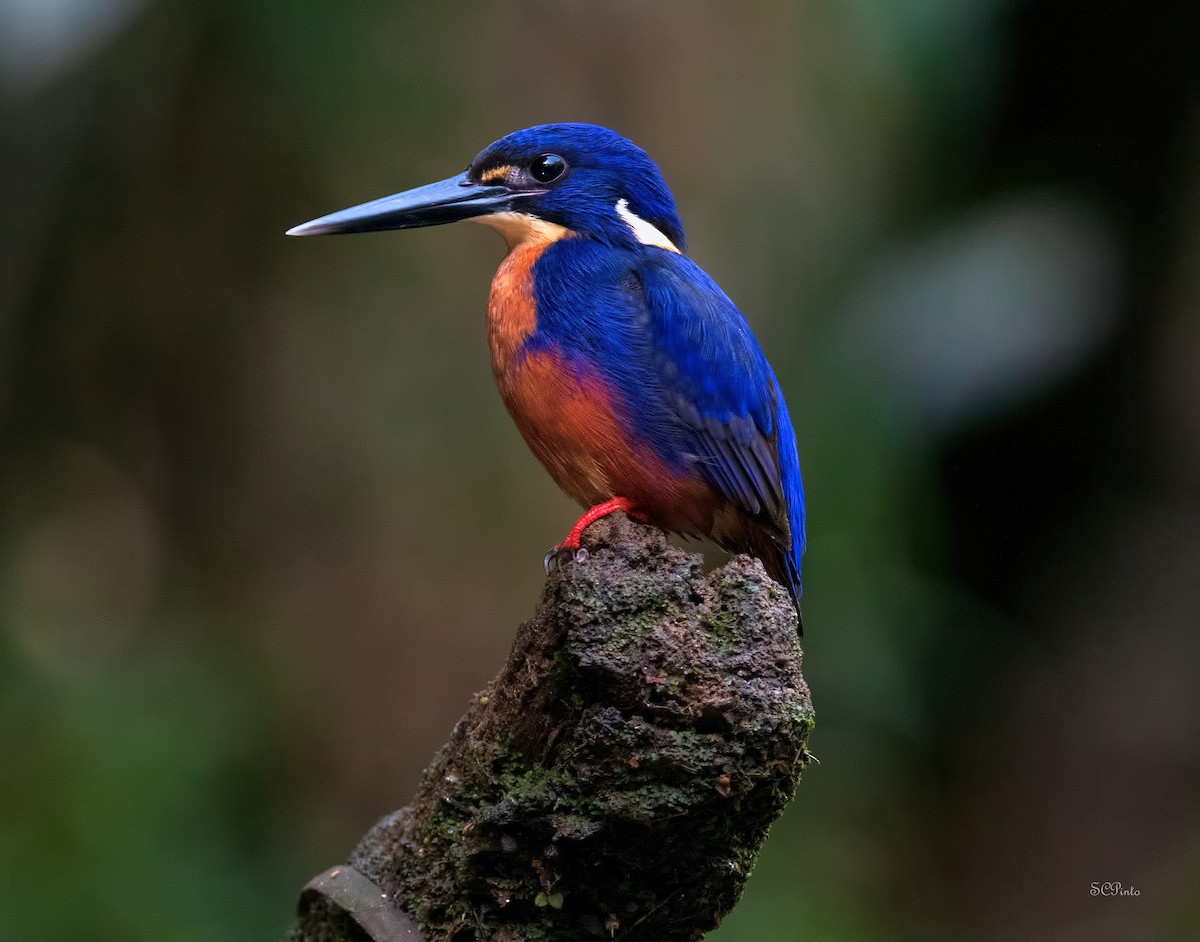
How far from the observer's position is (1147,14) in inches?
202

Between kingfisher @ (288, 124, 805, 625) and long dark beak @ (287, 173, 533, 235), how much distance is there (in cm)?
14

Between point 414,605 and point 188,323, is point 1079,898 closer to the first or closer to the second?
point 414,605

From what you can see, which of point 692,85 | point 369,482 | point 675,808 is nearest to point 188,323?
point 369,482

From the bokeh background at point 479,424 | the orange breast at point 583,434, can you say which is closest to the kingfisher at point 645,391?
the orange breast at point 583,434

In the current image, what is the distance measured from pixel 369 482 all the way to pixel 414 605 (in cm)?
45

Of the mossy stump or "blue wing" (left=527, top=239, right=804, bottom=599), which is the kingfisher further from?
the mossy stump

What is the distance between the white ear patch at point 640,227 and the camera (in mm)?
2816

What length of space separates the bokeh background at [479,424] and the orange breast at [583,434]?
1.72 meters

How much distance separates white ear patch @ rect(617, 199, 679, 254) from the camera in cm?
282

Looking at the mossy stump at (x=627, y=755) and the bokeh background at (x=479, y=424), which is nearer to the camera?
the mossy stump at (x=627, y=755)

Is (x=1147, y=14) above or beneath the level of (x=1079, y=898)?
above

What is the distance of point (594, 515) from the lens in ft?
7.46
